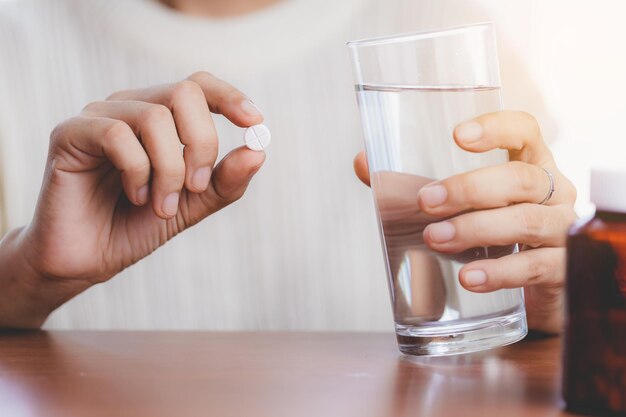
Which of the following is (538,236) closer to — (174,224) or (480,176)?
(480,176)

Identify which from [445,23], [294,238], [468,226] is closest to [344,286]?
[294,238]

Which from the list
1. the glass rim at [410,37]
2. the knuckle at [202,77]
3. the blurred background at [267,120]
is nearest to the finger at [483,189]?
the glass rim at [410,37]

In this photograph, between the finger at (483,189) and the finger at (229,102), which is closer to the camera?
the finger at (483,189)

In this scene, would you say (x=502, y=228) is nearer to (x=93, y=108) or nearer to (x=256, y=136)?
(x=256, y=136)

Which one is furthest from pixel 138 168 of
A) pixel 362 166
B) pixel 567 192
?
pixel 567 192

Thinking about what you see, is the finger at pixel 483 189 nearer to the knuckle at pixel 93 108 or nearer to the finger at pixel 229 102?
the finger at pixel 229 102

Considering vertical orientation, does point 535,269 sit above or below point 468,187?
below

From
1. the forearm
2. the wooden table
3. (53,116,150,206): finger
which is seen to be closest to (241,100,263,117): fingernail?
(53,116,150,206): finger
